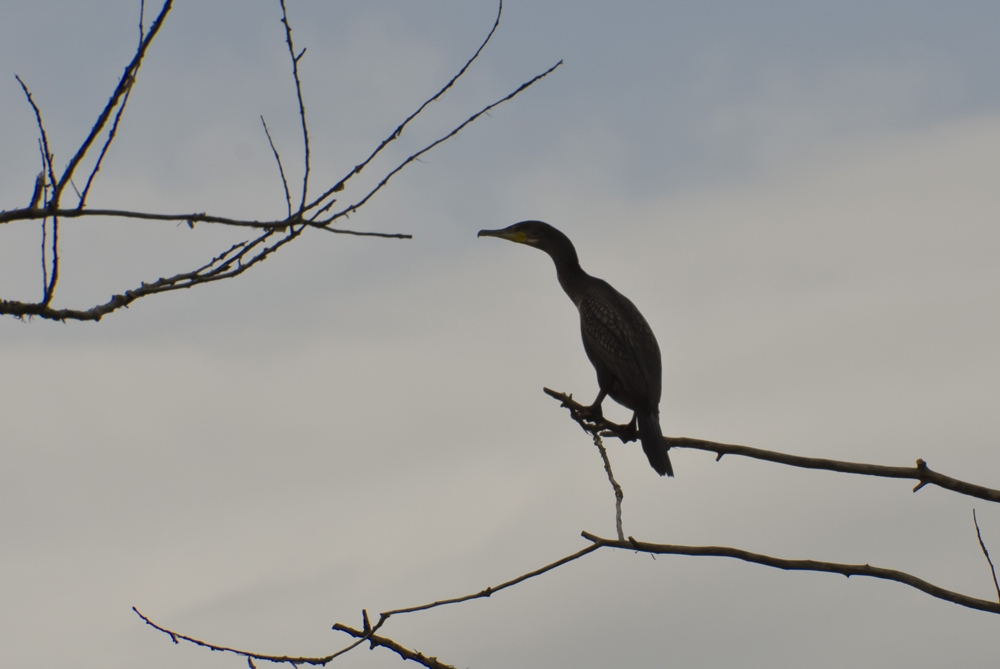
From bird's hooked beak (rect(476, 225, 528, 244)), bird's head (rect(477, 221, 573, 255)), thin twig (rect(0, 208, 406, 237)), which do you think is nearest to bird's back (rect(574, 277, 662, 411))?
bird's head (rect(477, 221, 573, 255))

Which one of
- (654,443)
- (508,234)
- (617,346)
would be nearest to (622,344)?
(617,346)

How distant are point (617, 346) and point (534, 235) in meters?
1.29

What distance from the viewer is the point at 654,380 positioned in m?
5.73

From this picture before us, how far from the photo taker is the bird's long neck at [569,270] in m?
6.50

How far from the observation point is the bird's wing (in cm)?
568

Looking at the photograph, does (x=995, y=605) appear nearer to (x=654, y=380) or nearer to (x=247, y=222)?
(x=247, y=222)

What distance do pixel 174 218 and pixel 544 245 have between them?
15.8 feet

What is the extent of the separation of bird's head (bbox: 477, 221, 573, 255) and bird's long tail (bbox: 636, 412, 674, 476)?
5.26ft

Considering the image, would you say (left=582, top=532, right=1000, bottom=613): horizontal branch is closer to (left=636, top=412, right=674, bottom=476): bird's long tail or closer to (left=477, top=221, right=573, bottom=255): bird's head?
(left=636, top=412, right=674, bottom=476): bird's long tail

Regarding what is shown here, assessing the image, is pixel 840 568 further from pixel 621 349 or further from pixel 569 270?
pixel 569 270

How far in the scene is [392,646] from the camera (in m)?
2.72

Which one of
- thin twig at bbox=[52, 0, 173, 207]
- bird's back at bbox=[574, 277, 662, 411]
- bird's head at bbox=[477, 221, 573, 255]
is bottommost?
thin twig at bbox=[52, 0, 173, 207]

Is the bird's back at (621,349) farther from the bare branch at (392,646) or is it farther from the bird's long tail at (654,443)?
the bare branch at (392,646)

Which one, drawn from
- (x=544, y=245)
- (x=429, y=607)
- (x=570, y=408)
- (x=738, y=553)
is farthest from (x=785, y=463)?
(x=544, y=245)
